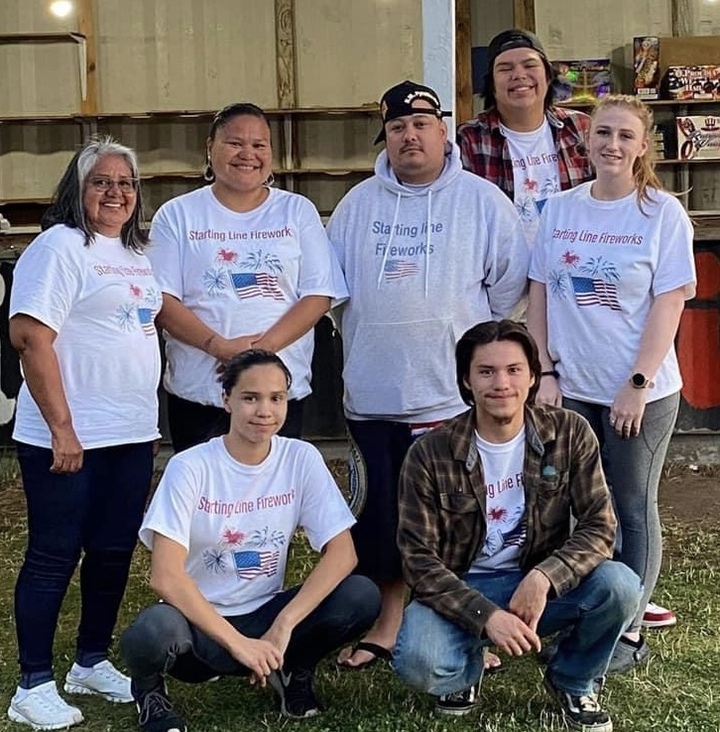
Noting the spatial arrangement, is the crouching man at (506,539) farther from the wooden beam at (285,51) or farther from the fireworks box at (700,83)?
the wooden beam at (285,51)

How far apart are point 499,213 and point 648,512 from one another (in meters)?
0.96

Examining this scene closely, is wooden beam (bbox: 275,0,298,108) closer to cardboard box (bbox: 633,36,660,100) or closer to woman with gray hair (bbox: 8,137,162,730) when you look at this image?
cardboard box (bbox: 633,36,660,100)

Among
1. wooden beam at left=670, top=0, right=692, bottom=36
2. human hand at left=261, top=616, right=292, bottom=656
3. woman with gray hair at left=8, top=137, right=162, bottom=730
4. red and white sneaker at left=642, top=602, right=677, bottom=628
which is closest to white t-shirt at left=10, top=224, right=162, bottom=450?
woman with gray hair at left=8, top=137, right=162, bottom=730

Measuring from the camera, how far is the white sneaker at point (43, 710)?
321cm

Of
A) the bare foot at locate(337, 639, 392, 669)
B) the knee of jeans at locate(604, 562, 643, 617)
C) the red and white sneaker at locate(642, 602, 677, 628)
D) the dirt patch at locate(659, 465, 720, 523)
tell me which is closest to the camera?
the knee of jeans at locate(604, 562, 643, 617)

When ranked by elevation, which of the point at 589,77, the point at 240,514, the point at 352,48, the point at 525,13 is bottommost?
the point at 240,514

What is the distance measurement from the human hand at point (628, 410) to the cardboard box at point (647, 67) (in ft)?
30.3

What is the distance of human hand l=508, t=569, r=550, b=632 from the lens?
9.78 ft

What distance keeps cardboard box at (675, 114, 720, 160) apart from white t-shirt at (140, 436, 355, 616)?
977 cm

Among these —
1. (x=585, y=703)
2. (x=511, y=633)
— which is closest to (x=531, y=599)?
(x=511, y=633)

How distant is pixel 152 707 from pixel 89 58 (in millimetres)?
10622

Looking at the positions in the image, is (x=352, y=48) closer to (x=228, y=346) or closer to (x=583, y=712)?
(x=228, y=346)

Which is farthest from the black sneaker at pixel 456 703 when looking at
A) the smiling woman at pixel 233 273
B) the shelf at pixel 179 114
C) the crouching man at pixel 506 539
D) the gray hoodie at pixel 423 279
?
the shelf at pixel 179 114

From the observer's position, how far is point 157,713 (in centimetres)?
309
